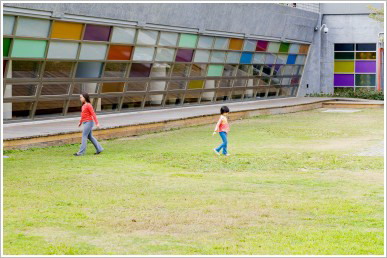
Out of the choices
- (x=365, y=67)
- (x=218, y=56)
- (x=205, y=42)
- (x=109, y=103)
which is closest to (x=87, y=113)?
(x=109, y=103)

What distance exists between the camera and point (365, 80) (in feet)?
169

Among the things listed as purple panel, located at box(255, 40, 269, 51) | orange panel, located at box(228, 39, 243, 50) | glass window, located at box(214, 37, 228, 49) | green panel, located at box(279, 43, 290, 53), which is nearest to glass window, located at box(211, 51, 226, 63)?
glass window, located at box(214, 37, 228, 49)

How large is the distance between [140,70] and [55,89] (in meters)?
5.50

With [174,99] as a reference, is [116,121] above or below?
below

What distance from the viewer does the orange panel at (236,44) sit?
128ft

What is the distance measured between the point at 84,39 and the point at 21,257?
65.7ft

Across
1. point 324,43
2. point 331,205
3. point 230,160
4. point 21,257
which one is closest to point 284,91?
point 324,43

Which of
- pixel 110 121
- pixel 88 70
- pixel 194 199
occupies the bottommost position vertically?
pixel 194 199

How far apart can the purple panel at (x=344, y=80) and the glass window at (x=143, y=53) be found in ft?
72.0

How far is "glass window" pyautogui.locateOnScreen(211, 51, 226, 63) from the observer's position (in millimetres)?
37688

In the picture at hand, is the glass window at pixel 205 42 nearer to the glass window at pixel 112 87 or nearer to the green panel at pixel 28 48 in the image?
the glass window at pixel 112 87

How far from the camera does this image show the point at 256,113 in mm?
36125

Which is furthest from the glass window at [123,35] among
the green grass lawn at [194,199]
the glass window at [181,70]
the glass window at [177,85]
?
the green grass lawn at [194,199]

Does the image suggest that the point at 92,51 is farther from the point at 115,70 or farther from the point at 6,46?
the point at 6,46
